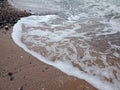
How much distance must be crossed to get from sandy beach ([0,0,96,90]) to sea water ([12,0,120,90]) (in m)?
0.26

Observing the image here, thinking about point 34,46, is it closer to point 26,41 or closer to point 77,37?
point 26,41

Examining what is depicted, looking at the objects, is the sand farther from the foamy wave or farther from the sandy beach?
the foamy wave

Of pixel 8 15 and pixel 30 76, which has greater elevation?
pixel 30 76

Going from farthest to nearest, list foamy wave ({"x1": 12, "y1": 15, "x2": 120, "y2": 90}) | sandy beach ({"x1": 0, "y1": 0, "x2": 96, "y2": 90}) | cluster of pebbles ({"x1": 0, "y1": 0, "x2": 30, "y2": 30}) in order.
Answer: cluster of pebbles ({"x1": 0, "y1": 0, "x2": 30, "y2": 30}) < foamy wave ({"x1": 12, "y1": 15, "x2": 120, "y2": 90}) < sandy beach ({"x1": 0, "y1": 0, "x2": 96, "y2": 90})

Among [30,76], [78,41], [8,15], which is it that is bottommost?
[8,15]

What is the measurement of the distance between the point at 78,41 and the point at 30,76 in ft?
8.80

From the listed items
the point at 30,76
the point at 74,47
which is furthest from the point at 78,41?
the point at 30,76

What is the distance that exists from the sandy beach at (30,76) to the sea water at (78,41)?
0.26 m

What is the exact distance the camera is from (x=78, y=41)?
25.1 feet

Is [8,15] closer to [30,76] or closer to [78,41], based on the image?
[78,41]

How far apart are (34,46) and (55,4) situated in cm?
608

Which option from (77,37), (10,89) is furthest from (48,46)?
(10,89)

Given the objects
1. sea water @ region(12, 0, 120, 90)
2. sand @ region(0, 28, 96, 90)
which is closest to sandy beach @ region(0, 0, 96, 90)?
sand @ region(0, 28, 96, 90)

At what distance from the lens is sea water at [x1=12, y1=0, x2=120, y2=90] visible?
5.97 m
